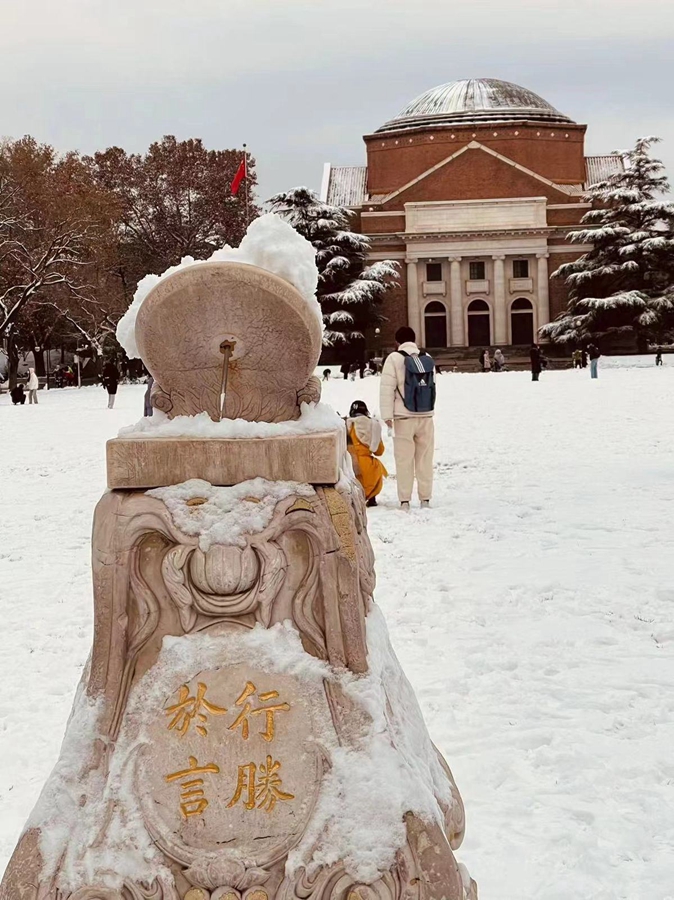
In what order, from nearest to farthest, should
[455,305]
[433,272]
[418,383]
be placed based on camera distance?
[418,383] → [455,305] → [433,272]

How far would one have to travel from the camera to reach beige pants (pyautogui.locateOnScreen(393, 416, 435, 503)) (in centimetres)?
1027

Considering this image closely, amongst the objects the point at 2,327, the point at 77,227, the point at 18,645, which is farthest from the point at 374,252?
the point at 18,645

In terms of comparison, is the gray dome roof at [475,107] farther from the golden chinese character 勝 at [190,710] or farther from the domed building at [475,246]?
the golden chinese character 勝 at [190,710]

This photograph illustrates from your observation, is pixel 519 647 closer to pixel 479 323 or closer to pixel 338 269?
pixel 338 269

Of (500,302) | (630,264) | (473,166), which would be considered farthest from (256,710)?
(473,166)

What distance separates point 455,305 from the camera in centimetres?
6119

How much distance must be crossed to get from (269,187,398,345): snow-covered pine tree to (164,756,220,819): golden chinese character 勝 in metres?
49.7

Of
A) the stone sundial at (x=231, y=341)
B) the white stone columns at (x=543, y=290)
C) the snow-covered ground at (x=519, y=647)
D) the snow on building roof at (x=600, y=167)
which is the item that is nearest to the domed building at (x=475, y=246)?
the white stone columns at (x=543, y=290)

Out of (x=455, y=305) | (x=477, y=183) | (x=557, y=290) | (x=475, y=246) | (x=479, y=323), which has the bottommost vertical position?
(x=479, y=323)

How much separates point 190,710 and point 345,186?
224ft

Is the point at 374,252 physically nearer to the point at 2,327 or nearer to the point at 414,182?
the point at 414,182

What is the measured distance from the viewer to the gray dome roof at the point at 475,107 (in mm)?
64875

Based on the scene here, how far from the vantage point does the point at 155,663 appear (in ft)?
9.43

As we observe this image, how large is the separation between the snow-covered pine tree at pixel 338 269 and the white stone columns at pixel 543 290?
936 cm
